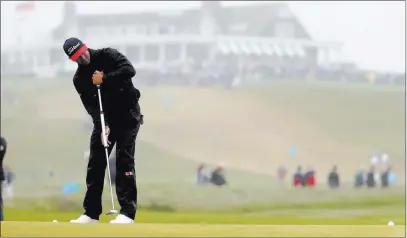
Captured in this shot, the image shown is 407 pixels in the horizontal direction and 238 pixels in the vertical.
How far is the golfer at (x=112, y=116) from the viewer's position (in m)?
7.35

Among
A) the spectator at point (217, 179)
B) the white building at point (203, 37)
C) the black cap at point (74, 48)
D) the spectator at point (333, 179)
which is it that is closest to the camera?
the black cap at point (74, 48)

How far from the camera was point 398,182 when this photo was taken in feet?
128

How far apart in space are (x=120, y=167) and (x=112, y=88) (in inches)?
23.4

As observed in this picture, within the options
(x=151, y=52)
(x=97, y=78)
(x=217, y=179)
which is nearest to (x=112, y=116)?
(x=97, y=78)

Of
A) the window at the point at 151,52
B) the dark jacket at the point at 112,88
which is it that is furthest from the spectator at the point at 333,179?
the dark jacket at the point at 112,88

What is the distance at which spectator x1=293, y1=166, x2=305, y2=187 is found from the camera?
128 ft

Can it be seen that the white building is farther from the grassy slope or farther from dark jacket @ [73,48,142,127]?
dark jacket @ [73,48,142,127]

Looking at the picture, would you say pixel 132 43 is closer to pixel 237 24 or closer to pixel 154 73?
pixel 154 73

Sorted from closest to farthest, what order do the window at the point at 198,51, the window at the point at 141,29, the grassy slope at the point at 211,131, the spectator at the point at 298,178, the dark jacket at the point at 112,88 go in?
the dark jacket at the point at 112,88 → the spectator at the point at 298,178 → the grassy slope at the point at 211,131 → the window at the point at 141,29 → the window at the point at 198,51

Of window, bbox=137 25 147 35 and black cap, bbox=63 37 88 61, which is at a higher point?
window, bbox=137 25 147 35

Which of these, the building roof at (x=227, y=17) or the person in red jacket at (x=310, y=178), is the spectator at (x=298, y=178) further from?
the building roof at (x=227, y=17)

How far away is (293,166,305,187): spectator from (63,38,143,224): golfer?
3101 cm

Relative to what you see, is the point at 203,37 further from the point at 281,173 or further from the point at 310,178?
the point at 310,178

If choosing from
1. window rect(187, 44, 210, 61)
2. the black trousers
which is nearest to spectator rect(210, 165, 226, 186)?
window rect(187, 44, 210, 61)
